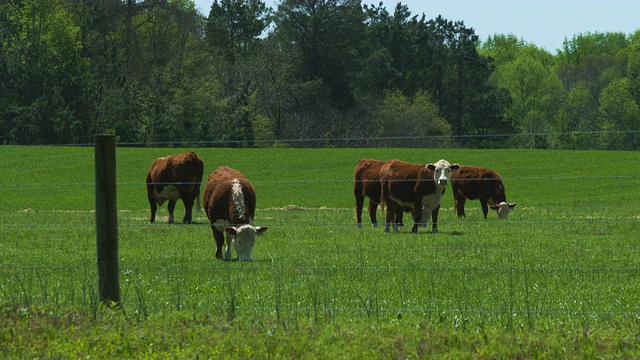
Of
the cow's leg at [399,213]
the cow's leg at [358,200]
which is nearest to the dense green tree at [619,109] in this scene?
the cow's leg at [358,200]

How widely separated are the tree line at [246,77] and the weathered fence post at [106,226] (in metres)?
58.7

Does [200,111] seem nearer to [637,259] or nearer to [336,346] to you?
[637,259]

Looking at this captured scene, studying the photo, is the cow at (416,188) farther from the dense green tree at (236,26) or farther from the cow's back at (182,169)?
the dense green tree at (236,26)

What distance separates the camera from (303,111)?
8631 centimetres

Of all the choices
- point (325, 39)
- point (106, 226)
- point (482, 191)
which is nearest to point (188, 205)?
point (482, 191)

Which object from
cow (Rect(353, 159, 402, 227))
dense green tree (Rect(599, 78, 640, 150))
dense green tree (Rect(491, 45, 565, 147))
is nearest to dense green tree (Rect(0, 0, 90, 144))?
cow (Rect(353, 159, 402, 227))

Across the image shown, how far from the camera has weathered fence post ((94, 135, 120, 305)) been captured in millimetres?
9906

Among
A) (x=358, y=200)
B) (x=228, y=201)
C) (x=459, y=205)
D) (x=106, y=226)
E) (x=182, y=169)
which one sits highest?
(x=106, y=226)

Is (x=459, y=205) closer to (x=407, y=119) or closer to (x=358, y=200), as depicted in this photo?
(x=358, y=200)

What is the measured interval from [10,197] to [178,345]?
131 ft

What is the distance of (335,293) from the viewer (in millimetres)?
11516

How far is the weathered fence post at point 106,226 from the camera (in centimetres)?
991

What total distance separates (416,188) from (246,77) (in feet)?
203

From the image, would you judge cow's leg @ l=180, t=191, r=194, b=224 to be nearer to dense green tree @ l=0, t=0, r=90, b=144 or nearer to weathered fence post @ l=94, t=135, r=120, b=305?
weathered fence post @ l=94, t=135, r=120, b=305
